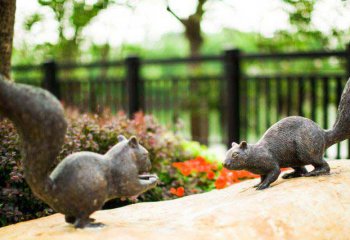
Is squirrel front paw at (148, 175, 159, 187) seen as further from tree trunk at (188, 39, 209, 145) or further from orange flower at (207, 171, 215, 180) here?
tree trunk at (188, 39, 209, 145)

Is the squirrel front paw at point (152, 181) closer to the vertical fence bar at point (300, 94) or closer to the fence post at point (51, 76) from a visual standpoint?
the vertical fence bar at point (300, 94)

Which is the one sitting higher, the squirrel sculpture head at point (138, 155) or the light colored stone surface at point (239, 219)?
the squirrel sculpture head at point (138, 155)

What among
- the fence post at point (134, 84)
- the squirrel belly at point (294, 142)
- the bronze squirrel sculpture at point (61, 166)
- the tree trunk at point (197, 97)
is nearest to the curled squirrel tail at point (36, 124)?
the bronze squirrel sculpture at point (61, 166)

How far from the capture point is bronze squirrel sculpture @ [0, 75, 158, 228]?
2990mm

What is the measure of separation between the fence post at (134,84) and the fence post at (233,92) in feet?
7.46

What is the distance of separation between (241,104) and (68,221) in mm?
6720

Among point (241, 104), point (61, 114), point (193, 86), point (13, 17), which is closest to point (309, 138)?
point (61, 114)

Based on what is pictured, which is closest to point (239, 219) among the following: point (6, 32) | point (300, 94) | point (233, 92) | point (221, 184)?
point (221, 184)

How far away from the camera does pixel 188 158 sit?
7164 millimetres

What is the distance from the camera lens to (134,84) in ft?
36.2

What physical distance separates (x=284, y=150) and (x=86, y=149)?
6.49 ft

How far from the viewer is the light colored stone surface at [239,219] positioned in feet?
10.5

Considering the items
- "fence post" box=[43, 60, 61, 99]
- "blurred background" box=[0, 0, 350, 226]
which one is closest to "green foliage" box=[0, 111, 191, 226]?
"blurred background" box=[0, 0, 350, 226]

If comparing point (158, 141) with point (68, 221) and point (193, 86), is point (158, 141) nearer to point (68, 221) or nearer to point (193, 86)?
point (68, 221)
